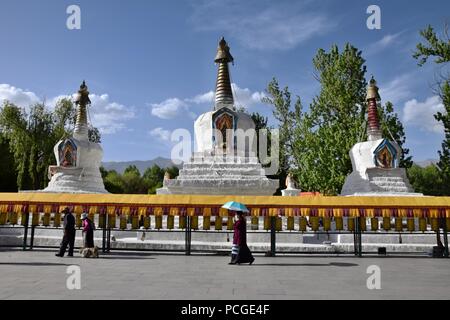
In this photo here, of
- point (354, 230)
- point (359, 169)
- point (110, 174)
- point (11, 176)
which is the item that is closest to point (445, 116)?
point (359, 169)

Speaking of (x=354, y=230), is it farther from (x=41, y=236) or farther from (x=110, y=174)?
(x=110, y=174)

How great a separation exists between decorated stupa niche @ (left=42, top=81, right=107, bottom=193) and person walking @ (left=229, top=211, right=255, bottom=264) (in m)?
17.4

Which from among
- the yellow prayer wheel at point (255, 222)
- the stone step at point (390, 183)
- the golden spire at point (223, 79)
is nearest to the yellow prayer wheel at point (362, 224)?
the yellow prayer wheel at point (255, 222)

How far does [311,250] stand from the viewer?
16609 mm

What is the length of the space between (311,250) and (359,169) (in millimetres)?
12405

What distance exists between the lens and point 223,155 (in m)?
24.6

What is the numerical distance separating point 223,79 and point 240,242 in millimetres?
18720

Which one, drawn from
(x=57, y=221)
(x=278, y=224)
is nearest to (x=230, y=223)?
(x=278, y=224)

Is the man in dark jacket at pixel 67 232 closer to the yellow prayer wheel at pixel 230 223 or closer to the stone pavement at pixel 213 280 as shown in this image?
the stone pavement at pixel 213 280

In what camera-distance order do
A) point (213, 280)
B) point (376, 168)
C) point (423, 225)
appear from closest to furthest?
point (213, 280) → point (423, 225) → point (376, 168)

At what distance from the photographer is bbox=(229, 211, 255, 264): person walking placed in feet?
38.3

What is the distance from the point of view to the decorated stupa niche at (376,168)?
81.0 feet

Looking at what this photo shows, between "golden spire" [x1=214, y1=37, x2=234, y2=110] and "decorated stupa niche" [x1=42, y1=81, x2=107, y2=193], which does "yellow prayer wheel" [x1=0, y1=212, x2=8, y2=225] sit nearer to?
"decorated stupa niche" [x1=42, y1=81, x2=107, y2=193]
